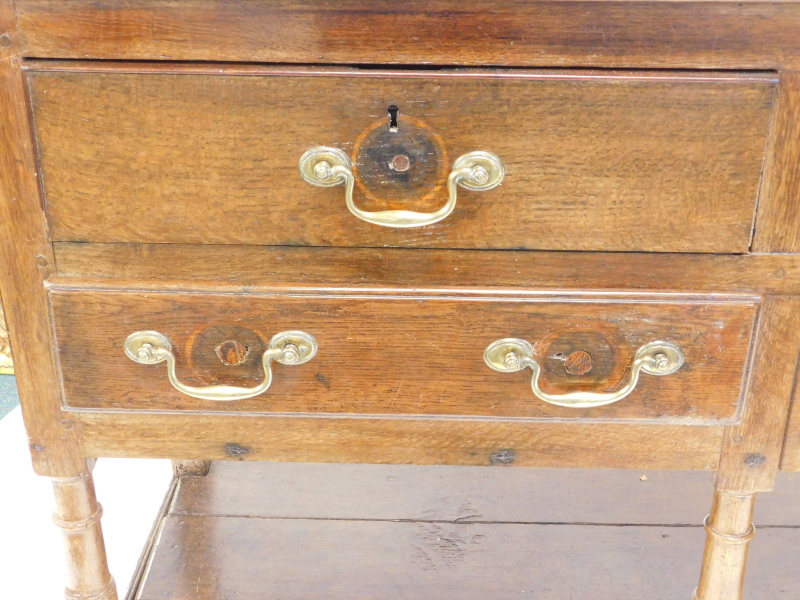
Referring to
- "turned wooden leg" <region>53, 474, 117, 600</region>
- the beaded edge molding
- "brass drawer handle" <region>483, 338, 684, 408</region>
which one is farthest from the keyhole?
the beaded edge molding

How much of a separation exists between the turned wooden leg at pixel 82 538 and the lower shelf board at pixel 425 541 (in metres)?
0.19

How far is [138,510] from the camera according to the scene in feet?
4.41

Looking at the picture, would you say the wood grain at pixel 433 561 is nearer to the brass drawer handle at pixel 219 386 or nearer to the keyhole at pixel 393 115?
the brass drawer handle at pixel 219 386

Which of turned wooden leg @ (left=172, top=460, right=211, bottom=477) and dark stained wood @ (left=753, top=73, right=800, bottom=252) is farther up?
dark stained wood @ (left=753, top=73, right=800, bottom=252)

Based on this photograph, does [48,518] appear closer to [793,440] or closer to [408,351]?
[408,351]

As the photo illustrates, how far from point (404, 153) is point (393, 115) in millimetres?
34

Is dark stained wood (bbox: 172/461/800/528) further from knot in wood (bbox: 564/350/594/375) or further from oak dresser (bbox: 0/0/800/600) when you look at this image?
knot in wood (bbox: 564/350/594/375)

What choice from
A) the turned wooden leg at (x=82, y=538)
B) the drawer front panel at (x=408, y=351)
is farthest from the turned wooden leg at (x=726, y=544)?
the turned wooden leg at (x=82, y=538)

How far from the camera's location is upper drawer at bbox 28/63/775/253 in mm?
644

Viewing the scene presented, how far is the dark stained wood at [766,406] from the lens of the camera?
72 centimetres

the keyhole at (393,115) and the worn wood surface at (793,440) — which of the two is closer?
the keyhole at (393,115)

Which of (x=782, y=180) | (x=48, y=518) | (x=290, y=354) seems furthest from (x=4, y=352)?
(x=782, y=180)

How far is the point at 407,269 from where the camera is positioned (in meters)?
0.71

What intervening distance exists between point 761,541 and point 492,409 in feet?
2.14
